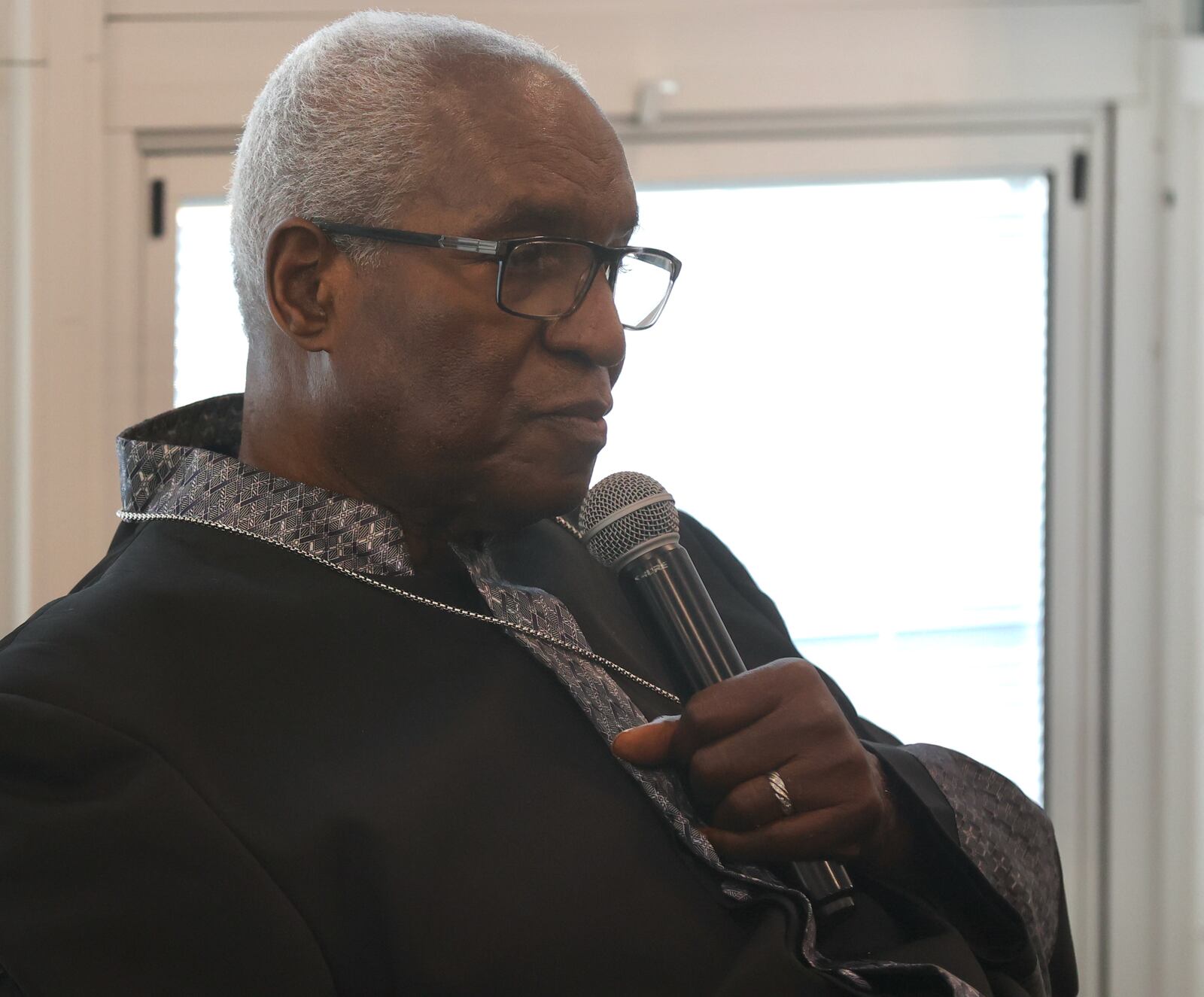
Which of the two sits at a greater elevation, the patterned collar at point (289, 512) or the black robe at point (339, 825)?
the patterned collar at point (289, 512)

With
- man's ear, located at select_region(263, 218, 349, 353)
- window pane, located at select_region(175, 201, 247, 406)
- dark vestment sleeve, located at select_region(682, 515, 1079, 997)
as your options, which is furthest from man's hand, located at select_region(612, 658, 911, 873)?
window pane, located at select_region(175, 201, 247, 406)

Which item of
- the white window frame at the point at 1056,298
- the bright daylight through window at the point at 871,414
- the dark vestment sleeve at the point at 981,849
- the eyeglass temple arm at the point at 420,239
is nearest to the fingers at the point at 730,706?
the dark vestment sleeve at the point at 981,849

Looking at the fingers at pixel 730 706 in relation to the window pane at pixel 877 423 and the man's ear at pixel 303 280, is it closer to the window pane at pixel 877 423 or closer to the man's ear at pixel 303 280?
the man's ear at pixel 303 280

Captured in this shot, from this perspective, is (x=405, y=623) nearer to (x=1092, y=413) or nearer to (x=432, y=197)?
(x=432, y=197)

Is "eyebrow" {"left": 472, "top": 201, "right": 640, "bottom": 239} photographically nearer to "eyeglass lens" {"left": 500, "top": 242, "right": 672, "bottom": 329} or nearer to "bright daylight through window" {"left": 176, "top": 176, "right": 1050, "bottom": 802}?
"eyeglass lens" {"left": 500, "top": 242, "right": 672, "bottom": 329}

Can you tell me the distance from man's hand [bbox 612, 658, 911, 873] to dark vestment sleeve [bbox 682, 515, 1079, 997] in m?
0.16

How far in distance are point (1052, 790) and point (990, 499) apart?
0.60m

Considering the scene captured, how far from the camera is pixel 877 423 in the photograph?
249cm

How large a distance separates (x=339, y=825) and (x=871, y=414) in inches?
66.1

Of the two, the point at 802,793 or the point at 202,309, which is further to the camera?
the point at 202,309

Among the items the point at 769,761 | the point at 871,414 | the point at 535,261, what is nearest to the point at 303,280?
the point at 535,261

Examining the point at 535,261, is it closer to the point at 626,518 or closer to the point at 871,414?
the point at 626,518

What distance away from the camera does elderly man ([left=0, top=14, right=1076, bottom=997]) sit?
39.7 inches

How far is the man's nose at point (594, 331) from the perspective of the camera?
1.25 meters
